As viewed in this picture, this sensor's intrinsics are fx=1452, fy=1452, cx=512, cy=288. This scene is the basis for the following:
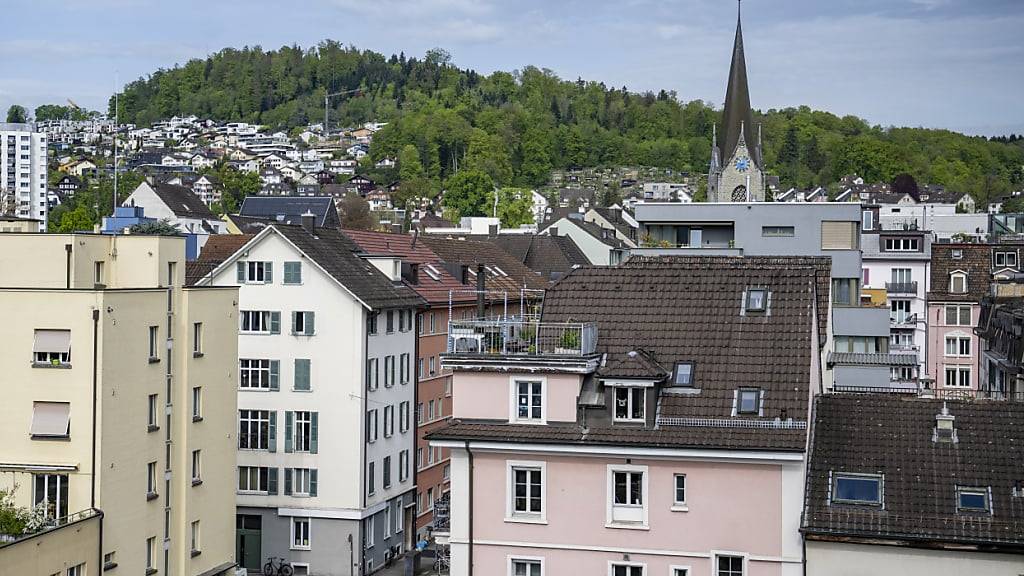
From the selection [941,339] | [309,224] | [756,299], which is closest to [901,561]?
[756,299]

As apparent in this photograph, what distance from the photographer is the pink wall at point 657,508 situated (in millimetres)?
30219

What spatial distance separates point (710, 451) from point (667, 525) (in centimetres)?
200

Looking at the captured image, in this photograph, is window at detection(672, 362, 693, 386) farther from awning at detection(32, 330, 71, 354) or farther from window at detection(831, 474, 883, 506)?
awning at detection(32, 330, 71, 354)

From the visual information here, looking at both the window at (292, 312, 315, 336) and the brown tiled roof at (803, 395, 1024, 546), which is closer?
the brown tiled roof at (803, 395, 1024, 546)

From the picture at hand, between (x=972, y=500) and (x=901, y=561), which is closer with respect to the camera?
(x=901, y=561)

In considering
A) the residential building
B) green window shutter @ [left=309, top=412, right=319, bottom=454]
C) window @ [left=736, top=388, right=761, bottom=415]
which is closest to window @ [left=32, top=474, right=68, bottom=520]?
→ window @ [left=736, top=388, right=761, bottom=415]

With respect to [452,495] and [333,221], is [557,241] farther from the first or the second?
[452,495]

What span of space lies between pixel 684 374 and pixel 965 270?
5994cm

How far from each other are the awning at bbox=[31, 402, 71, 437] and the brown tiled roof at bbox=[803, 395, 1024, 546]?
57.8 feet

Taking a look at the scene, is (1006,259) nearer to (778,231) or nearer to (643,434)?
(778,231)

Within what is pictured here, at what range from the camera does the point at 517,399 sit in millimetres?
32219

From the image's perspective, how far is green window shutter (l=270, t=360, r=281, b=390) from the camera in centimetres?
5112

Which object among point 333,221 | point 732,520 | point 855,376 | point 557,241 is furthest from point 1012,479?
point 333,221

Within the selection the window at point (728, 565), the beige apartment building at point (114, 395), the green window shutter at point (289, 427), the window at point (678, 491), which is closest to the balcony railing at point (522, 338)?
the window at point (678, 491)
